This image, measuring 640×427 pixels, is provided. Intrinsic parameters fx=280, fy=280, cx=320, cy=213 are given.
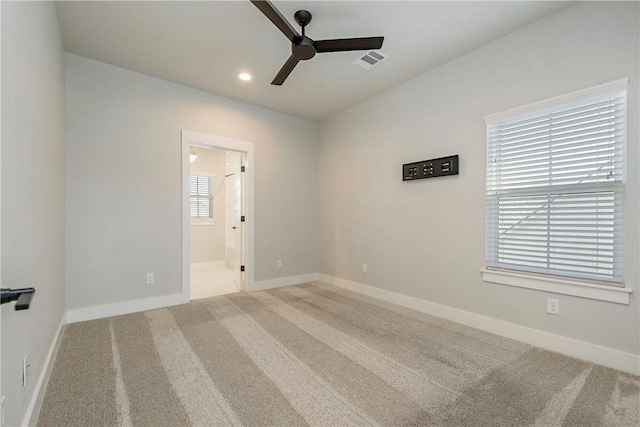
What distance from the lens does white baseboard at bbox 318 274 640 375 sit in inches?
78.1

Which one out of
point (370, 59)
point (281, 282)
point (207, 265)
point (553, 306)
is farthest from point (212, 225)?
point (553, 306)

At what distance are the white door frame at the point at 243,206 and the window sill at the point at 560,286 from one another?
2983 mm

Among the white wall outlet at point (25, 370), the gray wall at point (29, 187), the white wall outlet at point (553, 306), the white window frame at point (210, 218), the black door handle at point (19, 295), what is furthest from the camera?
the white window frame at point (210, 218)

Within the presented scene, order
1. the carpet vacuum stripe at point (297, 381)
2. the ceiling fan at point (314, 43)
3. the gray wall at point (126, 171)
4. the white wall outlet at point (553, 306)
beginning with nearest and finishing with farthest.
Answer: the carpet vacuum stripe at point (297, 381) → the ceiling fan at point (314, 43) → the white wall outlet at point (553, 306) → the gray wall at point (126, 171)

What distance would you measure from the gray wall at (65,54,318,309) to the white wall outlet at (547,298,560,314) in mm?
3377

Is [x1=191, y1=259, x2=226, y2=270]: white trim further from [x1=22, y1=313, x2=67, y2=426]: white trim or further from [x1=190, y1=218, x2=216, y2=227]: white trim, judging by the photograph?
[x1=22, y1=313, x2=67, y2=426]: white trim

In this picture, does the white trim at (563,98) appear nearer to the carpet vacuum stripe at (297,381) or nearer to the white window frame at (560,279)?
the white window frame at (560,279)

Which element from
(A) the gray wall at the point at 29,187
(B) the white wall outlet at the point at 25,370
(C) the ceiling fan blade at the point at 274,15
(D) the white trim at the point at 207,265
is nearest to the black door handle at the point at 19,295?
(A) the gray wall at the point at 29,187

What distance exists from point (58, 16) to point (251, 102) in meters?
2.08

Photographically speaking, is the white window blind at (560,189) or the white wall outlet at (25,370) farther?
the white window blind at (560,189)

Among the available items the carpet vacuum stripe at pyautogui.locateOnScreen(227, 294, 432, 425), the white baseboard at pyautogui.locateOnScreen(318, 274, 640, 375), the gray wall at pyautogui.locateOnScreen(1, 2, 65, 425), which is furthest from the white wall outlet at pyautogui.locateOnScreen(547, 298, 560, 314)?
the gray wall at pyautogui.locateOnScreen(1, 2, 65, 425)

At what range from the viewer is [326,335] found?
2564mm

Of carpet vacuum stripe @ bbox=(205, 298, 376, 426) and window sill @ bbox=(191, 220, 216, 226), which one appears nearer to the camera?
carpet vacuum stripe @ bbox=(205, 298, 376, 426)

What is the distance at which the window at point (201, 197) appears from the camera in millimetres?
6133
